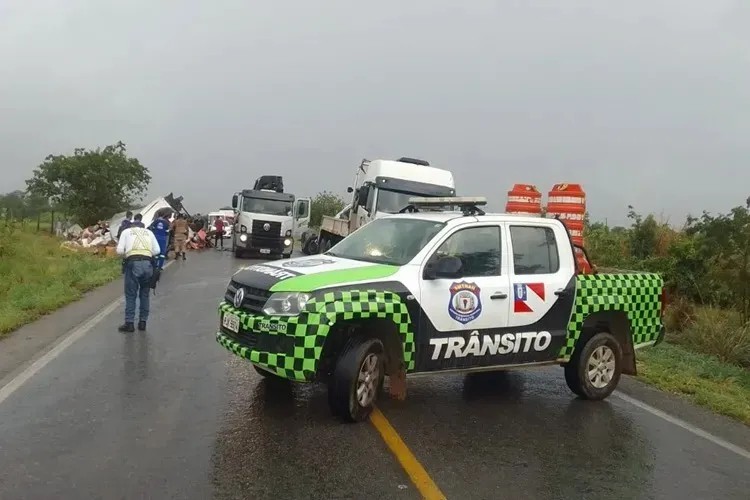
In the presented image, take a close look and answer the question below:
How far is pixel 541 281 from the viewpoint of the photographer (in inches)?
279

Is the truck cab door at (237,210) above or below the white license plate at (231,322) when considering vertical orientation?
→ above

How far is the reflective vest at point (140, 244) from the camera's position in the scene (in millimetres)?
10148

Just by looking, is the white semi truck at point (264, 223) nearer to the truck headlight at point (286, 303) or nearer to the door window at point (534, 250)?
the door window at point (534, 250)

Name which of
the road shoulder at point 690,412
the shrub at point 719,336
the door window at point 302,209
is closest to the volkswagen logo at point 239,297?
the road shoulder at point 690,412

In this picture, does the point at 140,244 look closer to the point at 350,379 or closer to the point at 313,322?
the point at 313,322

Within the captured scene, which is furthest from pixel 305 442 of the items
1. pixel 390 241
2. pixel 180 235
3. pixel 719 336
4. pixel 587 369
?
pixel 180 235

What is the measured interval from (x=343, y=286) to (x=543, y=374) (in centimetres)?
390

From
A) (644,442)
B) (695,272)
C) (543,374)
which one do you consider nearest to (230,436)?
(644,442)

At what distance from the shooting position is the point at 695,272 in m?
15.1

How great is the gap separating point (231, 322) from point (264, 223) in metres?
21.5

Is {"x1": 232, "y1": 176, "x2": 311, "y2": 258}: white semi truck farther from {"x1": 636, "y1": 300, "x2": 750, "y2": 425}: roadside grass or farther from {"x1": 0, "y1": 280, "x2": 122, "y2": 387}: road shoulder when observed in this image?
{"x1": 636, "y1": 300, "x2": 750, "y2": 425}: roadside grass

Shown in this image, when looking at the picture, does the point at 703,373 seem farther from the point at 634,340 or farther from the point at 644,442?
the point at 644,442

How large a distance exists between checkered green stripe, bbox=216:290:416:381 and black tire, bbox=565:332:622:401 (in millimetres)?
2480

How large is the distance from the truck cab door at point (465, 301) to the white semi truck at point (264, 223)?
21283mm
